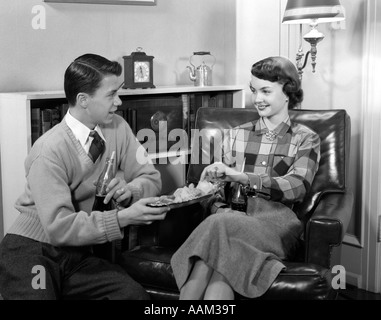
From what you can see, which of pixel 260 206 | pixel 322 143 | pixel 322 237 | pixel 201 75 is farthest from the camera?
pixel 201 75

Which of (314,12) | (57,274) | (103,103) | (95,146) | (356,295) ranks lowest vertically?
(356,295)

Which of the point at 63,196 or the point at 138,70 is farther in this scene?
the point at 138,70

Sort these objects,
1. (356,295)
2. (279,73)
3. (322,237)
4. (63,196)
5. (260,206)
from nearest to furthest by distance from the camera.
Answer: (63,196) < (322,237) < (260,206) < (279,73) < (356,295)

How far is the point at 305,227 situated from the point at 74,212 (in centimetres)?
90

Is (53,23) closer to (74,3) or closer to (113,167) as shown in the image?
(74,3)

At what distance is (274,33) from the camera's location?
375cm

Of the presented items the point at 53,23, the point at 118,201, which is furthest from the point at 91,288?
the point at 53,23

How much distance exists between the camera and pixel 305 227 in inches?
94.8

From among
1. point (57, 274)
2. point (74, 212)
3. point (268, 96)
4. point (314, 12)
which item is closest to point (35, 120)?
point (74, 212)

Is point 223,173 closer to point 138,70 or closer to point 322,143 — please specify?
point 322,143

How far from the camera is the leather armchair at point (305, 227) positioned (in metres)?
2.13

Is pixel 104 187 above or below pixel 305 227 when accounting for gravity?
above
